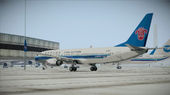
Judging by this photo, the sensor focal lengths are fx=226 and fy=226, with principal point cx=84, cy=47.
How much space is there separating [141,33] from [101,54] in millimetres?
7761

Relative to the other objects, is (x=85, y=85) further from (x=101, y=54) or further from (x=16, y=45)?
(x=16, y=45)

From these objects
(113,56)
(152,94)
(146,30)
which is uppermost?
(146,30)

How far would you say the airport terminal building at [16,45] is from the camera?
79.6 m

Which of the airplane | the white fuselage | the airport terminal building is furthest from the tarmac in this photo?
the airport terminal building

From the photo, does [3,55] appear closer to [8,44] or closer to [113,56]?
[8,44]

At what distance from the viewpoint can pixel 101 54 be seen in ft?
125

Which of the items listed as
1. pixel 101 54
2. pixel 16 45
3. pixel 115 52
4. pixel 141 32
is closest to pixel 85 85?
pixel 141 32

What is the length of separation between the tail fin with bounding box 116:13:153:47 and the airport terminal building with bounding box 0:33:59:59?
5570 centimetres

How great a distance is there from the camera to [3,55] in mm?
82500

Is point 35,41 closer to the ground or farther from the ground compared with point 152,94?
farther from the ground

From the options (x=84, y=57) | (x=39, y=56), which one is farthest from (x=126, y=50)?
(x=39, y=56)

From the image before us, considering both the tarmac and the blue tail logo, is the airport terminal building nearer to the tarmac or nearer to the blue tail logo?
the blue tail logo

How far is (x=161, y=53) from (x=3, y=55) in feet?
180

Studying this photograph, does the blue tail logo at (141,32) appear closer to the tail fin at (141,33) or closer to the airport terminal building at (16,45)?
the tail fin at (141,33)
